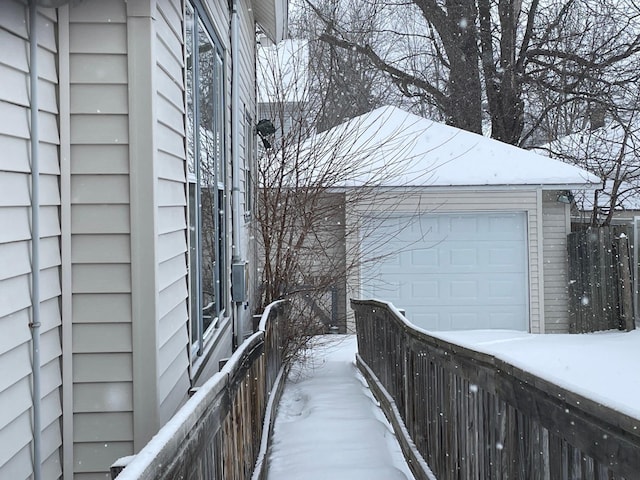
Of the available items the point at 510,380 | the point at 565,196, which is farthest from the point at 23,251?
the point at 565,196

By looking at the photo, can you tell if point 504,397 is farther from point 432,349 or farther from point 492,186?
point 492,186

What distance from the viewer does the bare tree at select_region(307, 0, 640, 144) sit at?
23.2m

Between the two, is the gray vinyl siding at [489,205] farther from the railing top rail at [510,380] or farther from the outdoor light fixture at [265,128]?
the railing top rail at [510,380]

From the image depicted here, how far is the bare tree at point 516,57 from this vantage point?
23.2 meters

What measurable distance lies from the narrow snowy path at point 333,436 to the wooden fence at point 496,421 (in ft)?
0.98

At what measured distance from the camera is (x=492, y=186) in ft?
46.8

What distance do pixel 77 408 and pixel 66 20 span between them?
1.82 m

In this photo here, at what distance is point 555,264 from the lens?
1526 centimetres

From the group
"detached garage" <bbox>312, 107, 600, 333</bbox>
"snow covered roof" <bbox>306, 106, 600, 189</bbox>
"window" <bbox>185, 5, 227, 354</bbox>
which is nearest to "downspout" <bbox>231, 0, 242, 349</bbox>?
"window" <bbox>185, 5, 227, 354</bbox>

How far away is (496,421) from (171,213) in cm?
206

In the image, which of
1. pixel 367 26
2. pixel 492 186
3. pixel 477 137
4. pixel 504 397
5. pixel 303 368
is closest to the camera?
pixel 504 397

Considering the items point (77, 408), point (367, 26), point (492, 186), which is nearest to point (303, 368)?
point (492, 186)

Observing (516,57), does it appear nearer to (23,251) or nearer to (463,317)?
(463,317)

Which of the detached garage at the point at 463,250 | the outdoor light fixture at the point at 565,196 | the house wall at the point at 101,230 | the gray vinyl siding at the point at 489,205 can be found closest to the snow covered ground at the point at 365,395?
the detached garage at the point at 463,250
